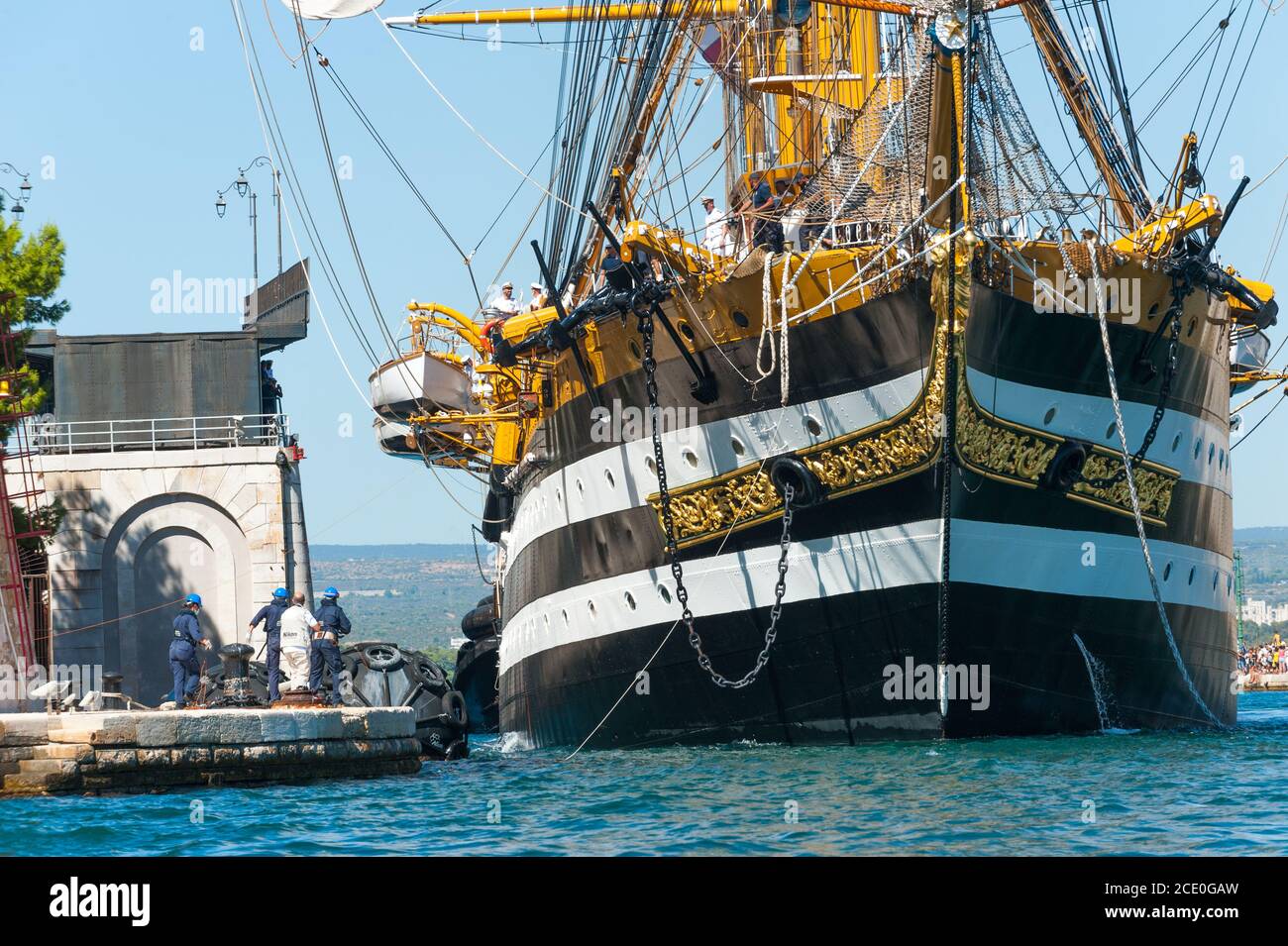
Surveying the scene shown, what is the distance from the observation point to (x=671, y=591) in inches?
988

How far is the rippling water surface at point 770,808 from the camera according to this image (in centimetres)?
1523

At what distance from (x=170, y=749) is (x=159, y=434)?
74.4 ft

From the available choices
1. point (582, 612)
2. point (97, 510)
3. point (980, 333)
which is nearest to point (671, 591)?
point (582, 612)

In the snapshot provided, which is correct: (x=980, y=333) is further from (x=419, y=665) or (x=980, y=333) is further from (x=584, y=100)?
(x=419, y=665)

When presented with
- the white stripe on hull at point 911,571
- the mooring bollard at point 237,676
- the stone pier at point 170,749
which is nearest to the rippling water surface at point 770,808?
the stone pier at point 170,749

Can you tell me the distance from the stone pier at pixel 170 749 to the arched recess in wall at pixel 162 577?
57.2 feet

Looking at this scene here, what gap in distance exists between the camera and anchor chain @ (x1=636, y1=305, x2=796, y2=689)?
23.3m

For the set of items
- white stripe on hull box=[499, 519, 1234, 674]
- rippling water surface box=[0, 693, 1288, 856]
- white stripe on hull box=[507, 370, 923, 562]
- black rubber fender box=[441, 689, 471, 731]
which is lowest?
rippling water surface box=[0, 693, 1288, 856]

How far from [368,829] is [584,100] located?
18.6 m

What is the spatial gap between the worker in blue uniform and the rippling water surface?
3232 mm

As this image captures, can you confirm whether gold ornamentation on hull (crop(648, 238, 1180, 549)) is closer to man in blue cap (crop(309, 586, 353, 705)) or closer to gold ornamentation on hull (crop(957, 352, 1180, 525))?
gold ornamentation on hull (crop(957, 352, 1180, 525))

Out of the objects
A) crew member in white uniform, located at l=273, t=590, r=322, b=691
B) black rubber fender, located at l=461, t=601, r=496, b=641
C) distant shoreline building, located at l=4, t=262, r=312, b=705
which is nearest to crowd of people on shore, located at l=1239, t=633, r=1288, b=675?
black rubber fender, located at l=461, t=601, r=496, b=641

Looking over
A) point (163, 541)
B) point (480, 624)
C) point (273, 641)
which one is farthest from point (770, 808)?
point (480, 624)
